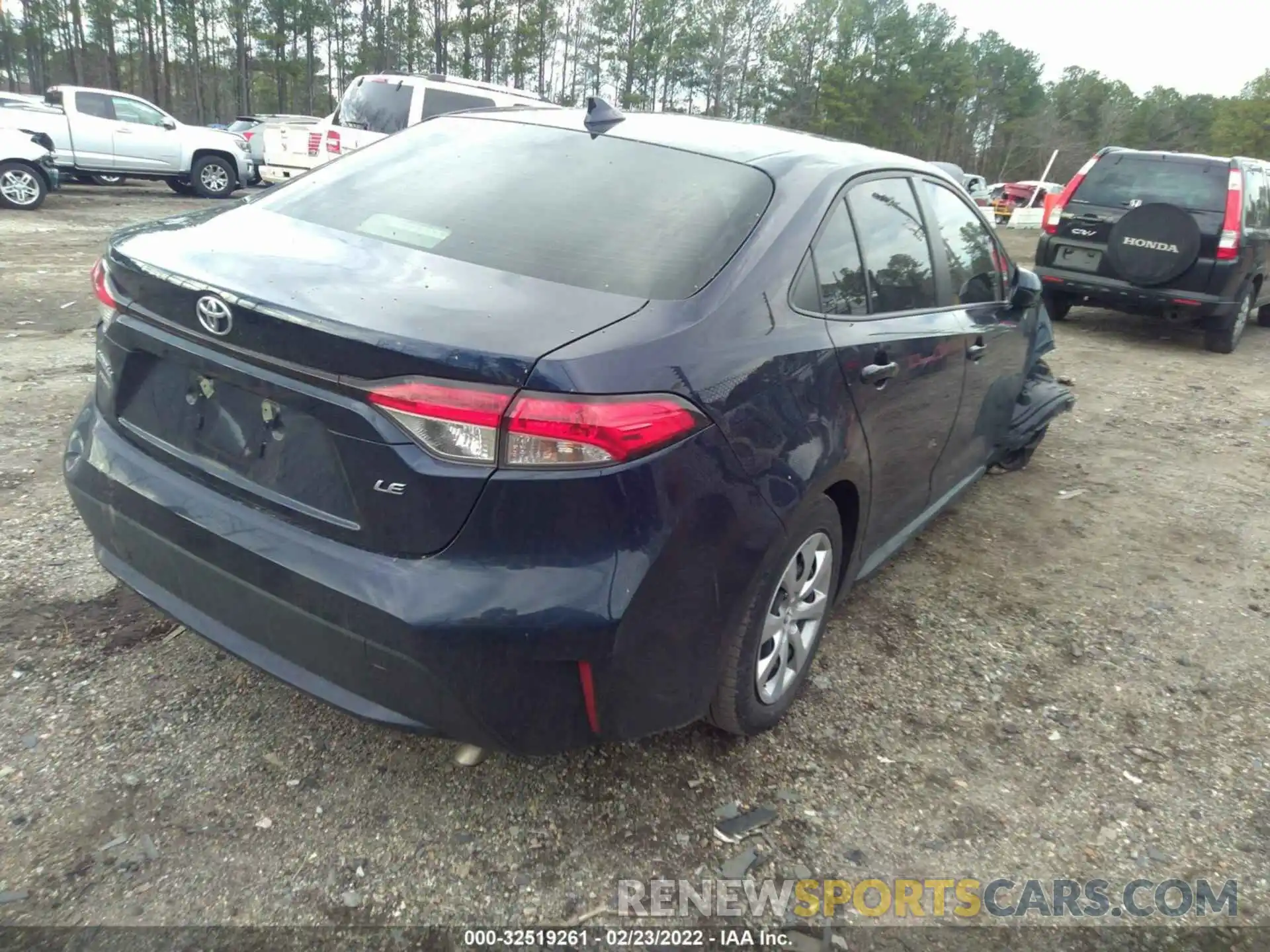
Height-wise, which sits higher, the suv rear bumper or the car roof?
the car roof

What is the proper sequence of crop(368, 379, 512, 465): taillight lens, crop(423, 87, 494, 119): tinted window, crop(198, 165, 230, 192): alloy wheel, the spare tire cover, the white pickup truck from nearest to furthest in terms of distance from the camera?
1. crop(368, 379, 512, 465): taillight lens
2. the spare tire cover
3. crop(423, 87, 494, 119): tinted window
4. the white pickup truck
5. crop(198, 165, 230, 192): alloy wheel

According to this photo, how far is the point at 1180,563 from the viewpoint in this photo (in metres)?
4.29

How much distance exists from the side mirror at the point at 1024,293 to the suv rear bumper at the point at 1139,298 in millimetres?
5110

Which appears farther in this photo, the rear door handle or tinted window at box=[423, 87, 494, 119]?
tinted window at box=[423, 87, 494, 119]

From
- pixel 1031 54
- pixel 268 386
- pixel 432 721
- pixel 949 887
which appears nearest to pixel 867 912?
pixel 949 887

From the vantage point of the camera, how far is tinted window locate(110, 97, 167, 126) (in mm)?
16219

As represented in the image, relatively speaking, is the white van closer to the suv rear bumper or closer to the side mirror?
the suv rear bumper

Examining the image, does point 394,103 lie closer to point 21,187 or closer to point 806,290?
point 21,187

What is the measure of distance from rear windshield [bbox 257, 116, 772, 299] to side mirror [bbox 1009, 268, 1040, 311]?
1.92 meters

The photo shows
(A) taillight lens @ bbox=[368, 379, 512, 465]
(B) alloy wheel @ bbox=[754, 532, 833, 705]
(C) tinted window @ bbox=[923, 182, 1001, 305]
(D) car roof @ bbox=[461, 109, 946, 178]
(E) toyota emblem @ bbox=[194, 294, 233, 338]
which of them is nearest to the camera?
(A) taillight lens @ bbox=[368, 379, 512, 465]

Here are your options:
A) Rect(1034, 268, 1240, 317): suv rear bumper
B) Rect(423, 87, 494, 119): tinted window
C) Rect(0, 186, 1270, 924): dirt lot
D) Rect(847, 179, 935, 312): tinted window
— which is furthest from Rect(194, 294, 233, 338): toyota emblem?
Rect(423, 87, 494, 119): tinted window

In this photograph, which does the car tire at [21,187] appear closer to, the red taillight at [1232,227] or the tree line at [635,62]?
the red taillight at [1232,227]

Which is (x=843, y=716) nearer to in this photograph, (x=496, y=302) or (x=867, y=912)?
(x=867, y=912)

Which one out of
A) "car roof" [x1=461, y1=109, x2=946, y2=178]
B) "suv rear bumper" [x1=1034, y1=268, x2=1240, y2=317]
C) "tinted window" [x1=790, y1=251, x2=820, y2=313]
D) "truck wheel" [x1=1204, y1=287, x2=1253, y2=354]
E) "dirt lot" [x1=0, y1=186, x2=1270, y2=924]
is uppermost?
"car roof" [x1=461, y1=109, x2=946, y2=178]
